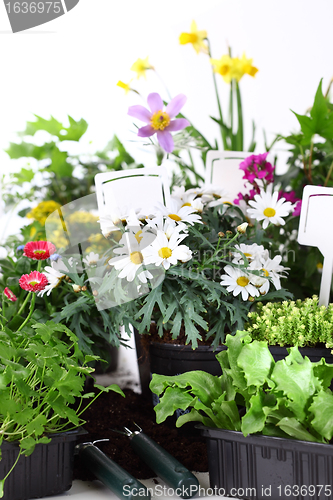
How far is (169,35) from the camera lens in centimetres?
161

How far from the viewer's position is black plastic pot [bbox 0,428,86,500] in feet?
1.90

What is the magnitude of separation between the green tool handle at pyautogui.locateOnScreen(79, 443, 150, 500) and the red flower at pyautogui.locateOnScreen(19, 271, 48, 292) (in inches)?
10.1

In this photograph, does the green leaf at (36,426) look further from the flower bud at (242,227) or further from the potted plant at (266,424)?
the flower bud at (242,227)

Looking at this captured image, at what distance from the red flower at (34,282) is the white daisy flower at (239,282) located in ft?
0.99

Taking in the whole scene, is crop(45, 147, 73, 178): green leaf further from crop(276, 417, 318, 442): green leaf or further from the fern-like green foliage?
crop(276, 417, 318, 442): green leaf

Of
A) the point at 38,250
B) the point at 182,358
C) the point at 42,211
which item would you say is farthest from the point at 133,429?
the point at 42,211

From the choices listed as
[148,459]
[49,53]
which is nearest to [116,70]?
[49,53]

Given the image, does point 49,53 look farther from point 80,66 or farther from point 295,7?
point 295,7

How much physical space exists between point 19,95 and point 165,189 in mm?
868

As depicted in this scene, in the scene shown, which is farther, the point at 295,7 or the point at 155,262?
the point at 295,7

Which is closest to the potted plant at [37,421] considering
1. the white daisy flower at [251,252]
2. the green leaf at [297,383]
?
the green leaf at [297,383]

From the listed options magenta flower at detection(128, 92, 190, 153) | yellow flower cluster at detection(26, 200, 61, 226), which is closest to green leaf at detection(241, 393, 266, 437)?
magenta flower at detection(128, 92, 190, 153)

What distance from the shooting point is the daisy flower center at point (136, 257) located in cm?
73

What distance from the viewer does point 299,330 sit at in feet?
2.36
